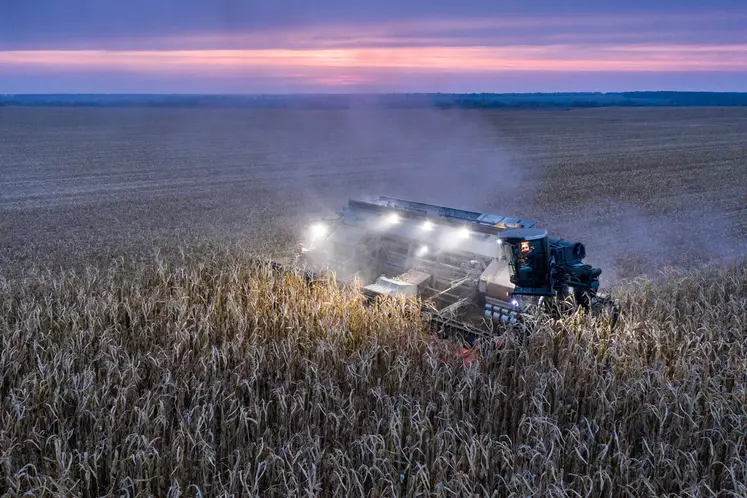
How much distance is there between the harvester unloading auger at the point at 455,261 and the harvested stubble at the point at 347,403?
1.73ft

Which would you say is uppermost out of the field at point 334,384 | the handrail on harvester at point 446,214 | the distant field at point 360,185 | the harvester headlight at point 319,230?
the handrail on harvester at point 446,214

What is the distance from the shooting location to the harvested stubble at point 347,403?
4.61m

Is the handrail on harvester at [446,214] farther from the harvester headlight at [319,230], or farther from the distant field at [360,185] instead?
the distant field at [360,185]

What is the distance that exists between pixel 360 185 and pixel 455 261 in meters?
15.1

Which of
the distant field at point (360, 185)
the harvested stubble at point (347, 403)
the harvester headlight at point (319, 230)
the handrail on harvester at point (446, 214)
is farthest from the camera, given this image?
the distant field at point (360, 185)

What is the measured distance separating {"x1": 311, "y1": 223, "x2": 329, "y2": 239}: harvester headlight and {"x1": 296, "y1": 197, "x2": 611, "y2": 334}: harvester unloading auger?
2cm

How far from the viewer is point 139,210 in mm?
18438

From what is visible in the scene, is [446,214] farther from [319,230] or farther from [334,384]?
[334,384]

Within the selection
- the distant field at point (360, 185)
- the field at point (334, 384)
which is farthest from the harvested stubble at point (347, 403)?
the distant field at point (360, 185)

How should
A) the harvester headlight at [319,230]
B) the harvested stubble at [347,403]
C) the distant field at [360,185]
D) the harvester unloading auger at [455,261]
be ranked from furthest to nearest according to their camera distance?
the distant field at [360,185]
the harvester headlight at [319,230]
the harvester unloading auger at [455,261]
the harvested stubble at [347,403]

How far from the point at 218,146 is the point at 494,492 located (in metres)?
36.6

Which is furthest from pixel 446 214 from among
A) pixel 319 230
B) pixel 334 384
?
pixel 334 384

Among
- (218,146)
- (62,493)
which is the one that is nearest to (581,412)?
(62,493)

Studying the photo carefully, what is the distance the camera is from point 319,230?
10.8 metres
